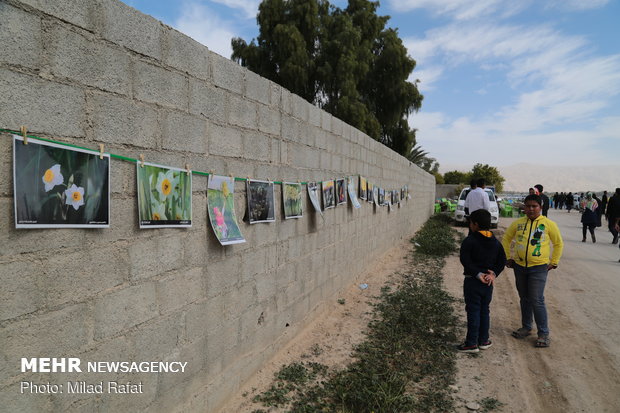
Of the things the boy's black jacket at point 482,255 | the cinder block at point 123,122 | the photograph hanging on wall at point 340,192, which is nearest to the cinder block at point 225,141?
Answer: the cinder block at point 123,122

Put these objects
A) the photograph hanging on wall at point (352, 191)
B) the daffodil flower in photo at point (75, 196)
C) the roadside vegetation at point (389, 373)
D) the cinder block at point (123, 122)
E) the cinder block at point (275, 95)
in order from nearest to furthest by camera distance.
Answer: the daffodil flower in photo at point (75, 196)
the cinder block at point (123, 122)
the roadside vegetation at point (389, 373)
the cinder block at point (275, 95)
the photograph hanging on wall at point (352, 191)

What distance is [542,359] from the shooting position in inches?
163

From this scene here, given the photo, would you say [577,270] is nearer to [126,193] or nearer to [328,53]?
[126,193]

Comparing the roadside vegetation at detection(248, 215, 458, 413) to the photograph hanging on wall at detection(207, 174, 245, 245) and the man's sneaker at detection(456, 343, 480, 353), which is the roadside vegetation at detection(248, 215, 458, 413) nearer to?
the man's sneaker at detection(456, 343, 480, 353)

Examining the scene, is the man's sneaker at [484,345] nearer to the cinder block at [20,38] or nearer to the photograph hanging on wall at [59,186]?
the photograph hanging on wall at [59,186]

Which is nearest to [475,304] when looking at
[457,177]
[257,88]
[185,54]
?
[257,88]

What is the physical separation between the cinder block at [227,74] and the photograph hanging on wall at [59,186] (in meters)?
1.25

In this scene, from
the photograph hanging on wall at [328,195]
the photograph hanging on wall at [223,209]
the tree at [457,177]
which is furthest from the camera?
the tree at [457,177]

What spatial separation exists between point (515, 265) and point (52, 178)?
487 centimetres

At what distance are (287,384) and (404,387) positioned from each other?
1.05 metres

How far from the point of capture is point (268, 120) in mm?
3762

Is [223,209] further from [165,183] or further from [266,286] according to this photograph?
[266,286]

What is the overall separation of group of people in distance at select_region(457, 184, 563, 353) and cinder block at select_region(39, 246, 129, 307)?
354 centimetres

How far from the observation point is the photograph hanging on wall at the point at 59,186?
1687 millimetres
